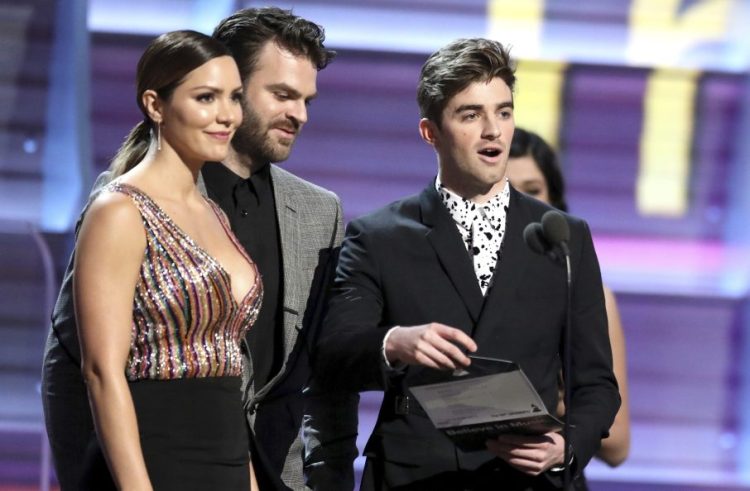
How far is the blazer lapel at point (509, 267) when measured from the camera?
2150mm

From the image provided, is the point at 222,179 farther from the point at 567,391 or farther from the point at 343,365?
the point at 567,391

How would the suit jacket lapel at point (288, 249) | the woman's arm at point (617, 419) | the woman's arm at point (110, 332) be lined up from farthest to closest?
1. the woman's arm at point (617, 419)
2. the suit jacket lapel at point (288, 249)
3. the woman's arm at point (110, 332)

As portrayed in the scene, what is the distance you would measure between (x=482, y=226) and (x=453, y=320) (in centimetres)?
20

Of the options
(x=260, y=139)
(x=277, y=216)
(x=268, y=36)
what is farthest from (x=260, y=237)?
(x=268, y=36)

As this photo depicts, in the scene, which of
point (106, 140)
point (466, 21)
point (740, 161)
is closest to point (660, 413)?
point (740, 161)

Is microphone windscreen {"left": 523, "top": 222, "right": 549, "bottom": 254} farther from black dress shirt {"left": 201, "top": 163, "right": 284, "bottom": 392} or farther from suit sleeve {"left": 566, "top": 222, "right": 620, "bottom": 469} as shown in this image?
black dress shirt {"left": 201, "top": 163, "right": 284, "bottom": 392}

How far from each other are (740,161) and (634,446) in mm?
1102

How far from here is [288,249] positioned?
254cm

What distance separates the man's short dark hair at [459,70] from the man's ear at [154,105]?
1.79 feet

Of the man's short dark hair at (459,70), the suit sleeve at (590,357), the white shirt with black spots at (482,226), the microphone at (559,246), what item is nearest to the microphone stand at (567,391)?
the microphone at (559,246)

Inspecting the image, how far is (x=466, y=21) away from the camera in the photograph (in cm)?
439

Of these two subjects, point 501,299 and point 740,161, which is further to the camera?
point 740,161

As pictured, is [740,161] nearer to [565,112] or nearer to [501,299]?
[565,112]

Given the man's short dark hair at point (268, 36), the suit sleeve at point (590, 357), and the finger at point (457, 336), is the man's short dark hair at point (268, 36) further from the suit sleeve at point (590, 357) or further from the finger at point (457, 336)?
the finger at point (457, 336)
